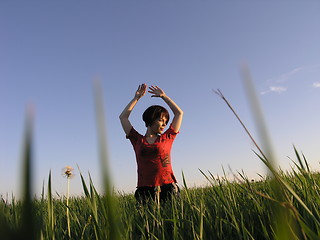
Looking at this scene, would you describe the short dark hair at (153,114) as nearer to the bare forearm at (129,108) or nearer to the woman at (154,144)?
the woman at (154,144)

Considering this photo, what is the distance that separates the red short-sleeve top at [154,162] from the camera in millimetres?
3279

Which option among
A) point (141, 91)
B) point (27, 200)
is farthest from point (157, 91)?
point (27, 200)

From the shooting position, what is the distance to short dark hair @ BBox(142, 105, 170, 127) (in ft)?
11.5

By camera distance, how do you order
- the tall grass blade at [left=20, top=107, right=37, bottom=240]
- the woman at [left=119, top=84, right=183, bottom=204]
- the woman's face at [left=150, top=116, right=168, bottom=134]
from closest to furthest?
the tall grass blade at [left=20, top=107, right=37, bottom=240] < the woman at [left=119, top=84, right=183, bottom=204] < the woman's face at [left=150, top=116, right=168, bottom=134]

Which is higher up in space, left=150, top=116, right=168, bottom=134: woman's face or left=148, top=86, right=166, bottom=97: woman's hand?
left=148, top=86, right=166, bottom=97: woman's hand

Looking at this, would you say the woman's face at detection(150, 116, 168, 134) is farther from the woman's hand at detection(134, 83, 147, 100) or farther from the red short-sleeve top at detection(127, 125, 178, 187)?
the woman's hand at detection(134, 83, 147, 100)

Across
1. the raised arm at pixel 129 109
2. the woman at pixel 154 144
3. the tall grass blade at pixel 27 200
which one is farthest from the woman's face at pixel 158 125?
the tall grass blade at pixel 27 200

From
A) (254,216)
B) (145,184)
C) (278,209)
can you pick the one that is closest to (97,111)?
(278,209)

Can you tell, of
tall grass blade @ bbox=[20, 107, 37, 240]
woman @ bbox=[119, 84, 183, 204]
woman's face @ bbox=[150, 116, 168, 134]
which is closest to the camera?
tall grass blade @ bbox=[20, 107, 37, 240]

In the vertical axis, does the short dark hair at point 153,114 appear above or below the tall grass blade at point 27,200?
above

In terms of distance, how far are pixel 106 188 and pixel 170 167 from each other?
3248mm

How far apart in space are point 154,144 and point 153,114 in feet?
1.28

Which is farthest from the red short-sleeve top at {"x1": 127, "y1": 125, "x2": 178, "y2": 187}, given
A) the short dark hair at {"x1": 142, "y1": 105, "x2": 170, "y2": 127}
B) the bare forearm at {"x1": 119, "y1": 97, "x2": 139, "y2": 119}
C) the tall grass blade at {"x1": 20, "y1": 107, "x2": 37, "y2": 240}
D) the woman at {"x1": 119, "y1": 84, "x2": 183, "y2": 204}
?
the tall grass blade at {"x1": 20, "y1": 107, "x2": 37, "y2": 240}

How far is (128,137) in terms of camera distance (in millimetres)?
3572
